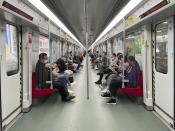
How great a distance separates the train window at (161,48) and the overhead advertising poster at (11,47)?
298 centimetres

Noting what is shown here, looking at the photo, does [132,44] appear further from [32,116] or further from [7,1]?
[7,1]

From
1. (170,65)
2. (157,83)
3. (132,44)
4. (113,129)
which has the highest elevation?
(132,44)

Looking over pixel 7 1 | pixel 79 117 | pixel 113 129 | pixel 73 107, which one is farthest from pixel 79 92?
pixel 7 1

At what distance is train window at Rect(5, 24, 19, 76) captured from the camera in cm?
469

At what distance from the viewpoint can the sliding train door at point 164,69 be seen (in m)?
4.41

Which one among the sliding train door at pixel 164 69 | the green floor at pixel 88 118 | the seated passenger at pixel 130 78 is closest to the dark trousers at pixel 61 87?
the green floor at pixel 88 118

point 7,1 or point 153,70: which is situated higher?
point 7,1

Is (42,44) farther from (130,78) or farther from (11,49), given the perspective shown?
(130,78)

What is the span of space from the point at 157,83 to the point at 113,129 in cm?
164

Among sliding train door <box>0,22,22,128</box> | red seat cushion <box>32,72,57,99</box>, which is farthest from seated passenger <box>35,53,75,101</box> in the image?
sliding train door <box>0,22,22,128</box>

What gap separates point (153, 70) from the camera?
221 inches

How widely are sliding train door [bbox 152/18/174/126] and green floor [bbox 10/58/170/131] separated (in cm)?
27

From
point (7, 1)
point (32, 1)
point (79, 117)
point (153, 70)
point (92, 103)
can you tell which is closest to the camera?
point (7, 1)

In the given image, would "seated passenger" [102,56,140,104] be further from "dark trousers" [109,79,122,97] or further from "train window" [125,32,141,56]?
"train window" [125,32,141,56]
